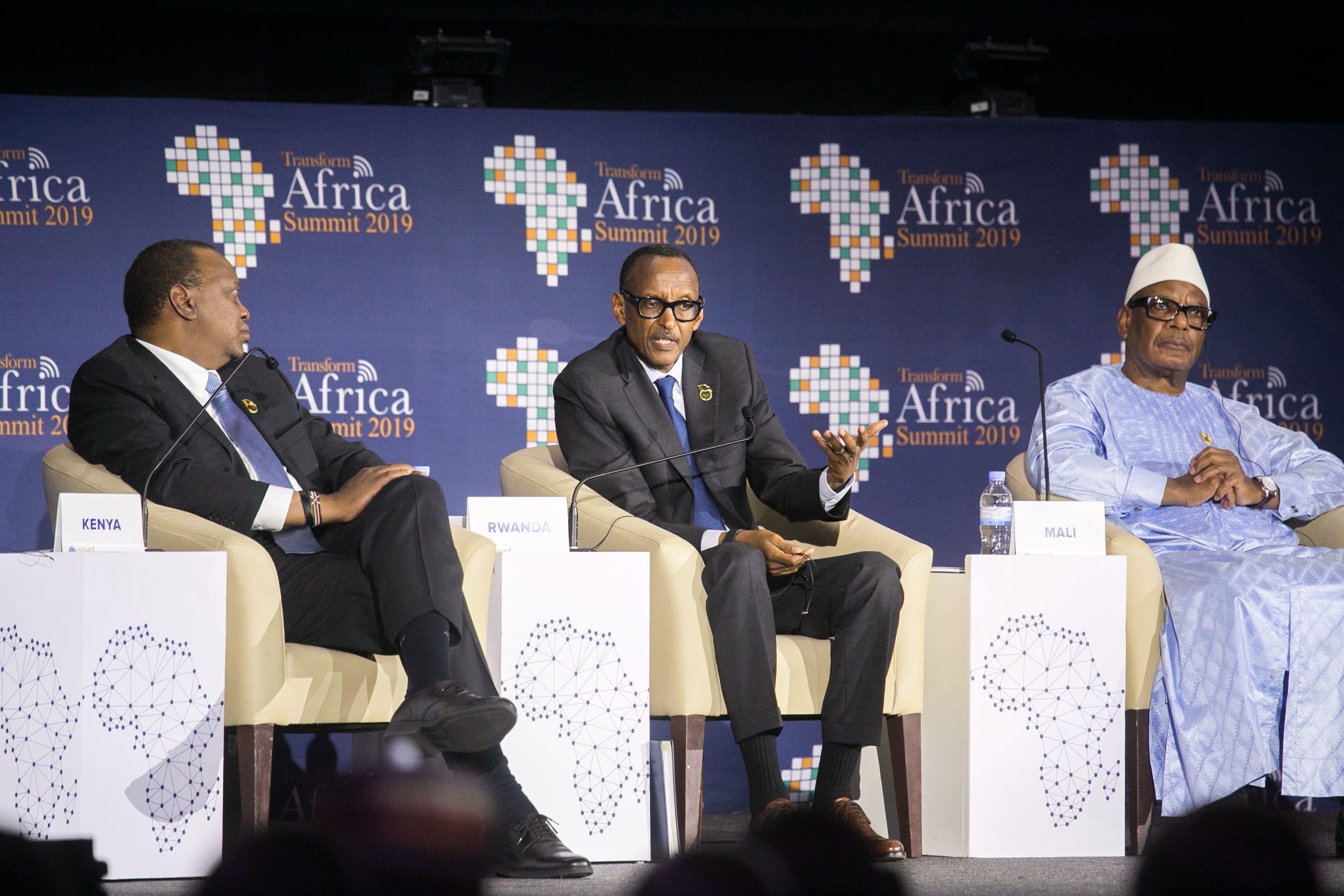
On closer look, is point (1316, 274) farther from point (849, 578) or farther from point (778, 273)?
point (849, 578)

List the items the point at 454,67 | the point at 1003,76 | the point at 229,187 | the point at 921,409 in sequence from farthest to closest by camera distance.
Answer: the point at 1003,76, the point at 921,409, the point at 454,67, the point at 229,187

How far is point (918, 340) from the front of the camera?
4.68 metres

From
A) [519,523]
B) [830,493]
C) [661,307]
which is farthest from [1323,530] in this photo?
[519,523]

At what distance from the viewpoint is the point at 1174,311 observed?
3.89 m

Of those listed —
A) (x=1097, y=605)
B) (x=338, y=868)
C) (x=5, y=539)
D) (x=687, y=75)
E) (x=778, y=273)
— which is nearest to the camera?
(x=338, y=868)

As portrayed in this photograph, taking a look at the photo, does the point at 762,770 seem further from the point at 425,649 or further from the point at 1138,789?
the point at 1138,789

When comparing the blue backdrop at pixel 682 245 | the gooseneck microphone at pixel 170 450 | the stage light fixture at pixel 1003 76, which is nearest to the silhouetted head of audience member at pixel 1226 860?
the gooseneck microphone at pixel 170 450

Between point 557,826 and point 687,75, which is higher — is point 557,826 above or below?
below

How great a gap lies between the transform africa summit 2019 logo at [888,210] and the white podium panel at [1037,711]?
1.73 metres

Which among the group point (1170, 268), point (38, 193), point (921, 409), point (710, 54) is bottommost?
point (921, 409)

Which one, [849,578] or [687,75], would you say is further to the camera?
[687,75]

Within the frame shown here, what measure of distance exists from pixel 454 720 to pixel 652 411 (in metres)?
1.20

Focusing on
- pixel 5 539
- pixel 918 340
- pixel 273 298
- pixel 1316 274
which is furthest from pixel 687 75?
pixel 5 539

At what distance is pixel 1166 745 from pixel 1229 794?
9.2 inches
